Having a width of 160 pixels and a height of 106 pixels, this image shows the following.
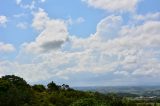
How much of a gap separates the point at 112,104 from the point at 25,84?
3546cm

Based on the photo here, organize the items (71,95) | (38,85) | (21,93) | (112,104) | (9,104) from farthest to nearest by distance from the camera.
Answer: (38,85) < (71,95) < (112,104) < (21,93) < (9,104)

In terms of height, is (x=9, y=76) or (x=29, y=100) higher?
(x=9, y=76)

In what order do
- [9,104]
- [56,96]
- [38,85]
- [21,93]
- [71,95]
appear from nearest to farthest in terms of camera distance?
[9,104] < [21,93] < [56,96] < [71,95] < [38,85]

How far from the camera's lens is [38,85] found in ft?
489

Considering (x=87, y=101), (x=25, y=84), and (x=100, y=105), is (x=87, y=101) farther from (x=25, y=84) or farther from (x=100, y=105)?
(x=25, y=84)

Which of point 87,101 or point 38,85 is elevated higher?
point 38,85

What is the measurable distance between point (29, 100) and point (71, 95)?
91.8 ft

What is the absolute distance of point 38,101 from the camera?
10825 centimetres

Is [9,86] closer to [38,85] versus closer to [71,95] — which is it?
[71,95]

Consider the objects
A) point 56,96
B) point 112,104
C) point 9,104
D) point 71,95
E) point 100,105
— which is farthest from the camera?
point 71,95

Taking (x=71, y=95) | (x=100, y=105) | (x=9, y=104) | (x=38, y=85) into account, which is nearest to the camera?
(x=100, y=105)

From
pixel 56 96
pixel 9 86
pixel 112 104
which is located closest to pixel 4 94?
pixel 9 86

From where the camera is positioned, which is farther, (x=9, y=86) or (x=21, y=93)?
(x=9, y=86)

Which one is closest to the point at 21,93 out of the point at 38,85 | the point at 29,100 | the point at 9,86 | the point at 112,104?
the point at 29,100
